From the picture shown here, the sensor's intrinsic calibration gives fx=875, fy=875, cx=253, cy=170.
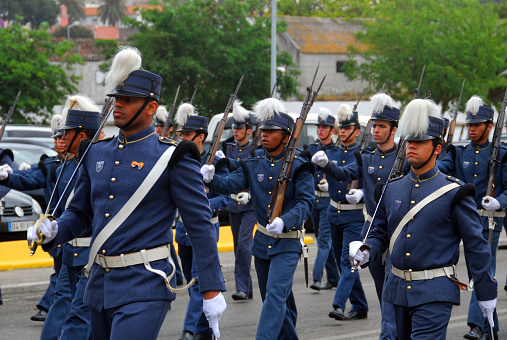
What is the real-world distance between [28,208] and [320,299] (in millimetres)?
5560

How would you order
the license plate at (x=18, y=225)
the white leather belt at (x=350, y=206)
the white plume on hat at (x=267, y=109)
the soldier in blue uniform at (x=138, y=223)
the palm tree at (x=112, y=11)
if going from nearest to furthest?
the soldier in blue uniform at (x=138, y=223) < the white plume on hat at (x=267, y=109) < the white leather belt at (x=350, y=206) < the license plate at (x=18, y=225) < the palm tree at (x=112, y=11)

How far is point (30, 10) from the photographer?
311 ft

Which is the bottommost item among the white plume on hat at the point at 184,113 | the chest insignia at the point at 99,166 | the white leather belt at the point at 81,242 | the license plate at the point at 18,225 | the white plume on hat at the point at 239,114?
the license plate at the point at 18,225

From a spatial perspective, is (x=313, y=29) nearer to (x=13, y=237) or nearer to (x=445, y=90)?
(x=445, y=90)

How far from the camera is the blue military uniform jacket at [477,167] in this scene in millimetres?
8750

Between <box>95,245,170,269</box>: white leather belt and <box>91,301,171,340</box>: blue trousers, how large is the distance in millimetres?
214

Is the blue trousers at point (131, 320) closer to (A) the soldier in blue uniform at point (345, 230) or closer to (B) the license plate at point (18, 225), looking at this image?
(A) the soldier in blue uniform at point (345, 230)

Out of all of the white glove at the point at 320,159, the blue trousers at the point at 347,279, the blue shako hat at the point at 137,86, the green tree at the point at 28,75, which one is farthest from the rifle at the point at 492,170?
the green tree at the point at 28,75

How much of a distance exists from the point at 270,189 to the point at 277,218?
0.60 meters

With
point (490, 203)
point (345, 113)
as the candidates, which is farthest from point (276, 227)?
point (345, 113)

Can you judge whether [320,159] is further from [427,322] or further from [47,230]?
[47,230]

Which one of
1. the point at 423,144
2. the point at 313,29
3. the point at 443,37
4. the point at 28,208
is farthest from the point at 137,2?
the point at 423,144

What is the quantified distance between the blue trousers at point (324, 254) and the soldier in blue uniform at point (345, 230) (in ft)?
2.79

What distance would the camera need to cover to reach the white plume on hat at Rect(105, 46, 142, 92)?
4.67 metres
